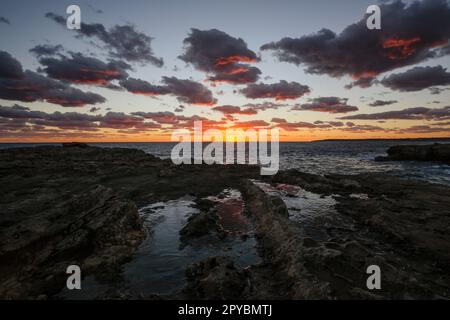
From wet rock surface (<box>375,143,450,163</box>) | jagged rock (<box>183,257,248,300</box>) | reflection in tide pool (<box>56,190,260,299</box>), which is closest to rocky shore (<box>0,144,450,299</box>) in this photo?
jagged rock (<box>183,257,248,300</box>)

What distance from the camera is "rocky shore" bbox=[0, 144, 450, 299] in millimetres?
7988

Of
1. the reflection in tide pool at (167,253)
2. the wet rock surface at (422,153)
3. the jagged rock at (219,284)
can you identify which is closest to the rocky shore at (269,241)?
the jagged rock at (219,284)

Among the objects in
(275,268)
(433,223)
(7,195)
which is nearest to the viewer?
(275,268)

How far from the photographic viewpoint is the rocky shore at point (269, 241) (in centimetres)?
799

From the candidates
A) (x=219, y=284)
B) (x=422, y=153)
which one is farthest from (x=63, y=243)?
(x=422, y=153)

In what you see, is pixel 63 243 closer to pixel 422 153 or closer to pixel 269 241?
A: pixel 269 241

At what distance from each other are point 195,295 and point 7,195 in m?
23.9

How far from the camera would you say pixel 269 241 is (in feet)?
40.0

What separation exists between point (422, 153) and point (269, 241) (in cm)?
7246

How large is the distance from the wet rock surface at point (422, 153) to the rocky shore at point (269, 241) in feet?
156

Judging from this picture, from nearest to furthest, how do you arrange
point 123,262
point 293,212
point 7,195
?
point 123,262 → point 293,212 → point 7,195

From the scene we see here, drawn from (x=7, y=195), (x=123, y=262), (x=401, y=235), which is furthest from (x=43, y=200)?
(x=401, y=235)

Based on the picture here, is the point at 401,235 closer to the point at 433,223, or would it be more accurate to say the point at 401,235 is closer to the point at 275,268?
the point at 433,223
